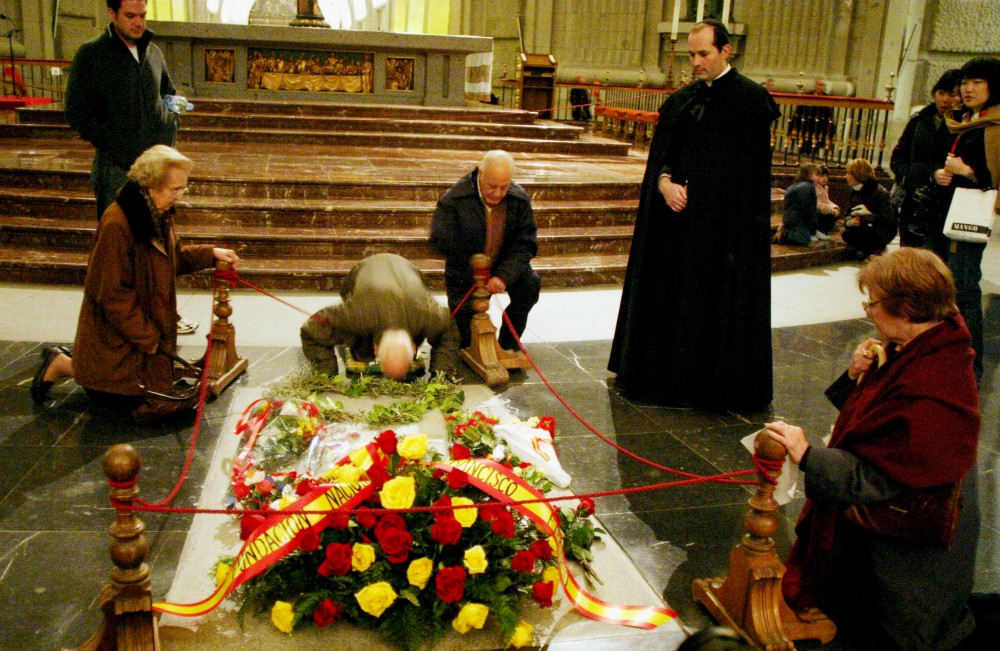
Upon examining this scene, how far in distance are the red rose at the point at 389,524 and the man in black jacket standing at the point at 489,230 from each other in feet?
7.91

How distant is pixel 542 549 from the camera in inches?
105

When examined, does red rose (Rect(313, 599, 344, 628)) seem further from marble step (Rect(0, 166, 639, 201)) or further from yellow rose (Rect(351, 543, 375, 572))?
marble step (Rect(0, 166, 639, 201))

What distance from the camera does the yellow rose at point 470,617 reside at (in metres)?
2.47

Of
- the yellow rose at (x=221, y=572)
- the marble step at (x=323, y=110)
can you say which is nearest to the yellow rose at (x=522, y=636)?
the yellow rose at (x=221, y=572)

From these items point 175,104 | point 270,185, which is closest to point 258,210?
point 270,185

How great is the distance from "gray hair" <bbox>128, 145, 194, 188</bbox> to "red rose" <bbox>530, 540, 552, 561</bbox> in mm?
2350

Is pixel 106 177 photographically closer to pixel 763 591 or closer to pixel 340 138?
pixel 763 591

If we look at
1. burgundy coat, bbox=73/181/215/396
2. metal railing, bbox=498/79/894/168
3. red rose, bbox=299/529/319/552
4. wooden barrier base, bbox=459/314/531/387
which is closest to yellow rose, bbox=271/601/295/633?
red rose, bbox=299/529/319/552

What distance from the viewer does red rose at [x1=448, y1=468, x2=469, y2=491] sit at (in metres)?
2.65

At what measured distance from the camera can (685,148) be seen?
4445mm

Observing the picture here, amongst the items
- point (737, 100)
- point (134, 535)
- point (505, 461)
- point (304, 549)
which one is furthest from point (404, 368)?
point (737, 100)

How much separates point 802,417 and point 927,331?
90.7 inches

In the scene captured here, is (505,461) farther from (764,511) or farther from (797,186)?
(797,186)

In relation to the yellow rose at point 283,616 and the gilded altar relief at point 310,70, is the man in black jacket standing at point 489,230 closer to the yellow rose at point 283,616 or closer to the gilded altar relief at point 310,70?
the yellow rose at point 283,616
